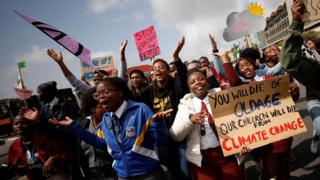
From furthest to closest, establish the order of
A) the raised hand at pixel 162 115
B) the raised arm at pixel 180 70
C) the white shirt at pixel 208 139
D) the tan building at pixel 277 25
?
the tan building at pixel 277 25 < the raised arm at pixel 180 70 < the white shirt at pixel 208 139 < the raised hand at pixel 162 115

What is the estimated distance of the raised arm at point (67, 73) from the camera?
429 cm

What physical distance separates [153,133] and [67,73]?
2.55m

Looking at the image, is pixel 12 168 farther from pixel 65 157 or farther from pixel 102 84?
pixel 102 84

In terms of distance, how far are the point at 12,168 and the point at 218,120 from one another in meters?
2.47

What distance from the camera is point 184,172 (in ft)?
10.5

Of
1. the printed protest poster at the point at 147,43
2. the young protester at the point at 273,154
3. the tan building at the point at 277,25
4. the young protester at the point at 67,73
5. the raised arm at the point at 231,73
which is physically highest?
the tan building at the point at 277,25

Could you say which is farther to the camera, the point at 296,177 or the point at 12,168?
the point at 296,177

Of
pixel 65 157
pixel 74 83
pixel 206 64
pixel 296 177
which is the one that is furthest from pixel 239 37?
pixel 65 157

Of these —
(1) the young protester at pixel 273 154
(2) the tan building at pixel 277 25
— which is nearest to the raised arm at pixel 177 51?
(1) the young protester at pixel 273 154

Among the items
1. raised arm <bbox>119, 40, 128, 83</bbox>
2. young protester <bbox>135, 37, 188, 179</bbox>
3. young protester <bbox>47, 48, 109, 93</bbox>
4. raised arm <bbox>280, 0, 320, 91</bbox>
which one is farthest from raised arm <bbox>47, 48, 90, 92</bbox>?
raised arm <bbox>280, 0, 320, 91</bbox>

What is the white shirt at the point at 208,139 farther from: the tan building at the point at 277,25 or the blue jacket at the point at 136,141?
the tan building at the point at 277,25

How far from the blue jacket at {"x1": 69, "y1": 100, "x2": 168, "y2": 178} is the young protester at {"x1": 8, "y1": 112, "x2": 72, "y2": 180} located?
655 millimetres

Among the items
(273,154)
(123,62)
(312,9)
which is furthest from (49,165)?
(312,9)

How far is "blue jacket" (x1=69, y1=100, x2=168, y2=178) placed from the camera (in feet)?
7.91
